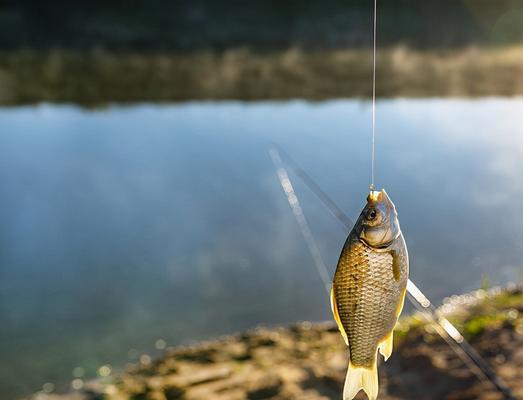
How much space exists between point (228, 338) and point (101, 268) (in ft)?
5.92

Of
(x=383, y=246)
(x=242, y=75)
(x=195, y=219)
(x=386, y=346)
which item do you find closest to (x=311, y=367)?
(x=195, y=219)

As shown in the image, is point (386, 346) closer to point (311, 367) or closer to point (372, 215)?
point (372, 215)

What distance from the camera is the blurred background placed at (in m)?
7.29

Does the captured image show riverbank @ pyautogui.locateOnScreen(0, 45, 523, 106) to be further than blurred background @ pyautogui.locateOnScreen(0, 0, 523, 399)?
Yes

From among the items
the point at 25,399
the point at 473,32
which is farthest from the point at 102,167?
the point at 473,32

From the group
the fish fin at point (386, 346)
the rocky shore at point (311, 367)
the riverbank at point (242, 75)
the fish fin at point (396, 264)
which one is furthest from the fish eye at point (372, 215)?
the riverbank at point (242, 75)

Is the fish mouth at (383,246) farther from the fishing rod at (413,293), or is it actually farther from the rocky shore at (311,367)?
the rocky shore at (311,367)

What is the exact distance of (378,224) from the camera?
216cm

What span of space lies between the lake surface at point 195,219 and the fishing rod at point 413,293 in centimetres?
14

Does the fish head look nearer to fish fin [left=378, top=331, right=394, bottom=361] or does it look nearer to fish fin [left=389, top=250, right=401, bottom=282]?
fish fin [left=389, top=250, right=401, bottom=282]

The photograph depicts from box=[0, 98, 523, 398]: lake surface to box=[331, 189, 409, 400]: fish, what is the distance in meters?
4.47

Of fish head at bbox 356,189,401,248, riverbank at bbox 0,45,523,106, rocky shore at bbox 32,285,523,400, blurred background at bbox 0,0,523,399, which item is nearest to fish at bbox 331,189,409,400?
fish head at bbox 356,189,401,248

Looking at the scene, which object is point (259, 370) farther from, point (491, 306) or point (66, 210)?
point (66, 210)

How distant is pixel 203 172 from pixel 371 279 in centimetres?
878
